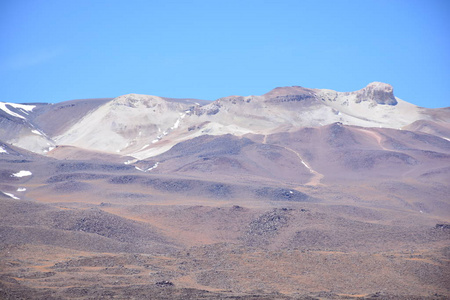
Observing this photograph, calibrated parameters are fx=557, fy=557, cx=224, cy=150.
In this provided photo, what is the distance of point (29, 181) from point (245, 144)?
135ft

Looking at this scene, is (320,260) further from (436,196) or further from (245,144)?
(245,144)

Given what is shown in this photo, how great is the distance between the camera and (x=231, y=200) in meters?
67.2

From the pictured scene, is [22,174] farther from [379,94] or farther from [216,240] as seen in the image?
[379,94]

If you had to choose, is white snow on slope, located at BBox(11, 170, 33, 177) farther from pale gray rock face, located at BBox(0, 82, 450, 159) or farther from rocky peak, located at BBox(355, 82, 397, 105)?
rocky peak, located at BBox(355, 82, 397, 105)

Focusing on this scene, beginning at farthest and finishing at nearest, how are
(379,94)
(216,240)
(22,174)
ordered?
(379,94)
(22,174)
(216,240)

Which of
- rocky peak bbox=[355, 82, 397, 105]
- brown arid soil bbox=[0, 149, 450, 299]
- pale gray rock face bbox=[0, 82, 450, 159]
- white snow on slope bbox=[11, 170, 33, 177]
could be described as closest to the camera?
brown arid soil bbox=[0, 149, 450, 299]

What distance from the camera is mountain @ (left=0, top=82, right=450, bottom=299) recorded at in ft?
96.0

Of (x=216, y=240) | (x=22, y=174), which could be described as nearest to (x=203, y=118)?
(x=22, y=174)

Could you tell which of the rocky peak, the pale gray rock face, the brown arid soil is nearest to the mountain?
the brown arid soil

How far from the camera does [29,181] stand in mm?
78125

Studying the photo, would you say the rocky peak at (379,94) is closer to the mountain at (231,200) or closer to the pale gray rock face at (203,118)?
the pale gray rock face at (203,118)

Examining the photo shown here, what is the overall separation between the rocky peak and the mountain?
367 millimetres

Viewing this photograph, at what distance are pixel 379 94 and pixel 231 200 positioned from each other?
9316 centimetres

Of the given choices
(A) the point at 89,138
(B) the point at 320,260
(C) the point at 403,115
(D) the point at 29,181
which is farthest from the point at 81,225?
(C) the point at 403,115
